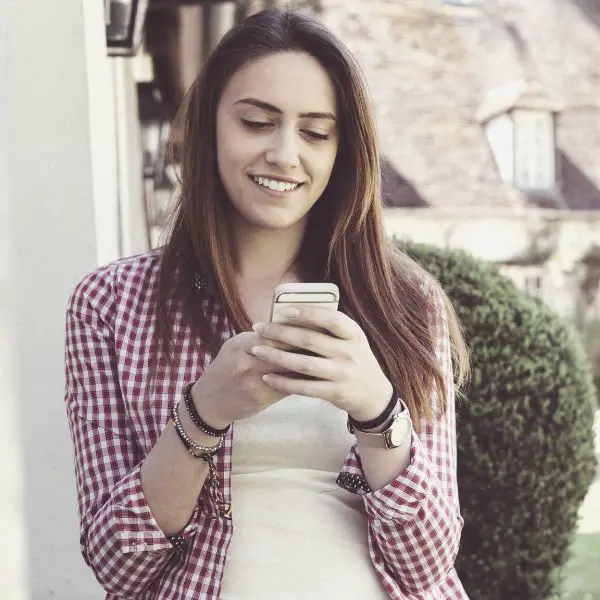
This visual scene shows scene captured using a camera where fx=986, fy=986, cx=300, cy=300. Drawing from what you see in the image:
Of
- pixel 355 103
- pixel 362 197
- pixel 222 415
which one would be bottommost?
pixel 222 415

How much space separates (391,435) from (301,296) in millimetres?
304

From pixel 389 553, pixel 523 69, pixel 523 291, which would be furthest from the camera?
pixel 523 69

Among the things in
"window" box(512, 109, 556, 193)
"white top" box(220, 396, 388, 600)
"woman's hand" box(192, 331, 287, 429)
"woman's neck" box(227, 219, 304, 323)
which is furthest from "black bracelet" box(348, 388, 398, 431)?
"window" box(512, 109, 556, 193)

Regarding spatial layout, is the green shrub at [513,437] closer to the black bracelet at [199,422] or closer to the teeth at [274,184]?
the teeth at [274,184]

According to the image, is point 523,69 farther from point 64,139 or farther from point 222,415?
point 222,415

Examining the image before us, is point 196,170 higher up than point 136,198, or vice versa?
point 196,170

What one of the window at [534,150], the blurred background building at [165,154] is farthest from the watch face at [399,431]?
the window at [534,150]

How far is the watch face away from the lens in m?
1.46

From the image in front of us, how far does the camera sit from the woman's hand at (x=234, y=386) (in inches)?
52.4

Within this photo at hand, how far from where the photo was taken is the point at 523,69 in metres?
20.5

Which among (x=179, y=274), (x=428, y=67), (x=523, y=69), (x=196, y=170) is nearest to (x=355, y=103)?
(x=196, y=170)

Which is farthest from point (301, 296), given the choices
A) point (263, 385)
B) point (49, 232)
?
point (49, 232)

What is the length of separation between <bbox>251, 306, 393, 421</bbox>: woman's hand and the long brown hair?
0.34 metres

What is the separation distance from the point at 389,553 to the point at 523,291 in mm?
2197
